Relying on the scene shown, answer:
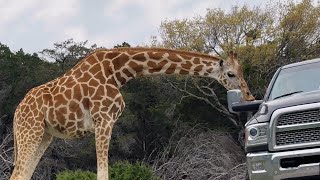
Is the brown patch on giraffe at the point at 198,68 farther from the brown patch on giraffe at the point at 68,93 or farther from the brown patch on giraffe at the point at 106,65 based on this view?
the brown patch on giraffe at the point at 68,93

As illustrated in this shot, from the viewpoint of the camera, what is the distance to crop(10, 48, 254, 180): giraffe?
9.25 m

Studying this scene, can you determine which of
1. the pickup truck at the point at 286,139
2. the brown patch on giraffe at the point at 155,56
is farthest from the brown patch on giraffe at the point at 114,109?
the pickup truck at the point at 286,139

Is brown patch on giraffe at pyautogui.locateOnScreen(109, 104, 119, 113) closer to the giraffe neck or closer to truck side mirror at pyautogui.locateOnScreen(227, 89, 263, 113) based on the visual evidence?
the giraffe neck

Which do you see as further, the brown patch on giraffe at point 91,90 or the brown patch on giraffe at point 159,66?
the brown patch on giraffe at point 159,66

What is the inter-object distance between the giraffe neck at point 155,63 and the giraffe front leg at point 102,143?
2.54 feet

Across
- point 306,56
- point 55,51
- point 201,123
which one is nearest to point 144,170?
point 201,123

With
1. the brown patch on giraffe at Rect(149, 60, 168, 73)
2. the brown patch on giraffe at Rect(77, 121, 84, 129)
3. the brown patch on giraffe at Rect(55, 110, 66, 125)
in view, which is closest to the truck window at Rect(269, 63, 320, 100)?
the brown patch on giraffe at Rect(149, 60, 168, 73)

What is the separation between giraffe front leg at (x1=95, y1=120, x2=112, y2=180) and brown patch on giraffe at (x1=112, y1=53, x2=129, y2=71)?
3.01ft

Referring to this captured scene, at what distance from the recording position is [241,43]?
103 ft

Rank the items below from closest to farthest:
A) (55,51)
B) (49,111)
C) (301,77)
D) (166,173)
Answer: (301,77)
(49,111)
(166,173)
(55,51)

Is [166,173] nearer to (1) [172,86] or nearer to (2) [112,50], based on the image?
(2) [112,50]

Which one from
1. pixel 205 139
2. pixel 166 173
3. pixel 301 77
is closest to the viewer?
pixel 301 77

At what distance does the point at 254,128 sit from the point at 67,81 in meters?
3.33

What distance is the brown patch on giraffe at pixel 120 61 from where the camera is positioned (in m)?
9.63
